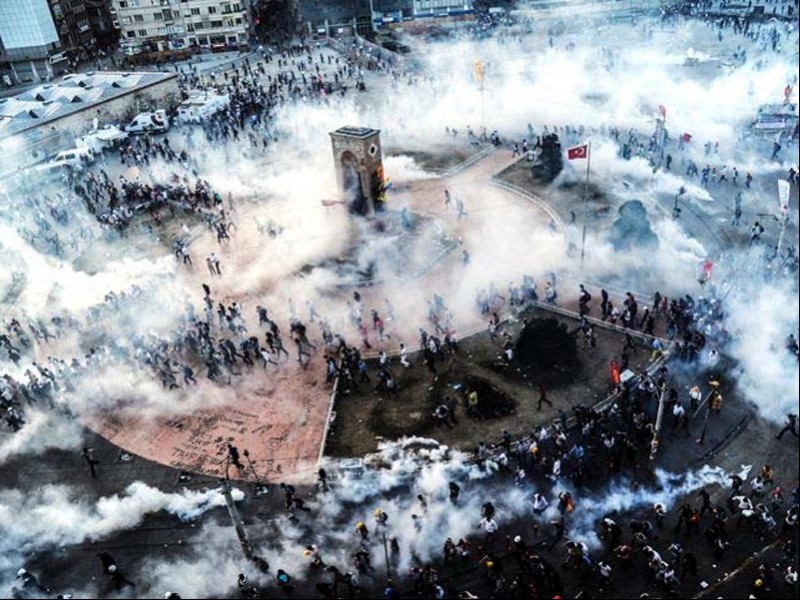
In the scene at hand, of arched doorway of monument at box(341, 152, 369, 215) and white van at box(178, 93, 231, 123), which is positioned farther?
white van at box(178, 93, 231, 123)

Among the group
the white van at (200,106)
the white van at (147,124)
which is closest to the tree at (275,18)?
the white van at (200,106)

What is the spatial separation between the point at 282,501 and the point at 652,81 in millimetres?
49654

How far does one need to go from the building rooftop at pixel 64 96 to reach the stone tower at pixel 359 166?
26.9 m

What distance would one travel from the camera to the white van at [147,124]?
57.6 m

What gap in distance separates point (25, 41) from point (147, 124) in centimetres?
1560

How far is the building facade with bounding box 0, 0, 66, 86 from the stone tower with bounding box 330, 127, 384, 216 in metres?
36.5

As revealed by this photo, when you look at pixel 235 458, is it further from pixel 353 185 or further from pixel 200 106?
pixel 200 106

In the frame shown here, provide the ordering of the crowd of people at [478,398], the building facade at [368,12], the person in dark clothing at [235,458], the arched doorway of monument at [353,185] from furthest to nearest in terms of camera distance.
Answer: the building facade at [368,12], the arched doorway of monument at [353,185], the person in dark clothing at [235,458], the crowd of people at [478,398]

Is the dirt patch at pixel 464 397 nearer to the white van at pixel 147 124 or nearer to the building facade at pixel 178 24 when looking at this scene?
the white van at pixel 147 124

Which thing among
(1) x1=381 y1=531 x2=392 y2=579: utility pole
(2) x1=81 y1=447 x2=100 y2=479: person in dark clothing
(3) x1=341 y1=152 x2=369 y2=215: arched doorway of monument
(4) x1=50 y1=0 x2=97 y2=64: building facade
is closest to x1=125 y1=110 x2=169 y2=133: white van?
(4) x1=50 y1=0 x2=97 y2=64: building facade

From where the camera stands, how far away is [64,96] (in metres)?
55.3

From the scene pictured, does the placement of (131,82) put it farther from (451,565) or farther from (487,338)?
(451,565)

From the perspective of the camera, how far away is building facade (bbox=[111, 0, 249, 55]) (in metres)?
78.8

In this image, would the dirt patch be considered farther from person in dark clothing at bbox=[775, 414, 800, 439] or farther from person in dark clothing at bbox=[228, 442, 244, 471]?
person in dark clothing at bbox=[775, 414, 800, 439]
